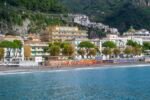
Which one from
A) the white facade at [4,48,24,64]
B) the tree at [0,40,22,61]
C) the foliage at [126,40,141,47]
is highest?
the foliage at [126,40,141,47]

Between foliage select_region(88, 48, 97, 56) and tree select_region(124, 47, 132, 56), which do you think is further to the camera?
tree select_region(124, 47, 132, 56)

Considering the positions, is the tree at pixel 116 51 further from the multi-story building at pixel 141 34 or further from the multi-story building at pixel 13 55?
the multi-story building at pixel 13 55

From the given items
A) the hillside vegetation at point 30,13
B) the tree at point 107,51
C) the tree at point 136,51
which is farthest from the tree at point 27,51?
the tree at point 136,51

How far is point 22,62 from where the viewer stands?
9738cm

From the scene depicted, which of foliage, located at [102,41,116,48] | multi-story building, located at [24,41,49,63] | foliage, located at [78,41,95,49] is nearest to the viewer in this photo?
multi-story building, located at [24,41,49,63]

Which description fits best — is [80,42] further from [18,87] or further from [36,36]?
[18,87]

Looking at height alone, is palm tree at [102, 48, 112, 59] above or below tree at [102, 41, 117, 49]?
below

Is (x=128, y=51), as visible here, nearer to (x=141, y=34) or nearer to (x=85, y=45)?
(x=85, y=45)

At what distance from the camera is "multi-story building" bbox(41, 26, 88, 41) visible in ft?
398

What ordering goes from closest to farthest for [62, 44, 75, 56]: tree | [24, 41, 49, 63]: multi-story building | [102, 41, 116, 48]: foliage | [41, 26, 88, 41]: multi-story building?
[24, 41, 49, 63]: multi-story building
[62, 44, 75, 56]: tree
[41, 26, 88, 41]: multi-story building
[102, 41, 116, 48]: foliage

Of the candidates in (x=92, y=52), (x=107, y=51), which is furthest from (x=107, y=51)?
(x=92, y=52)

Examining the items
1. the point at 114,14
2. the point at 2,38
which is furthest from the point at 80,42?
the point at 114,14

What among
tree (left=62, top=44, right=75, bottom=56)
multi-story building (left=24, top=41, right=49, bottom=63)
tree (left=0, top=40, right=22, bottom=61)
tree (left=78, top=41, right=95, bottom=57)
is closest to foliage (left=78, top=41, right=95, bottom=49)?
tree (left=78, top=41, right=95, bottom=57)

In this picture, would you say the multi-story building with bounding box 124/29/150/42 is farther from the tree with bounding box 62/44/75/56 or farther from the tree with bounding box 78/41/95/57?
the tree with bounding box 62/44/75/56
